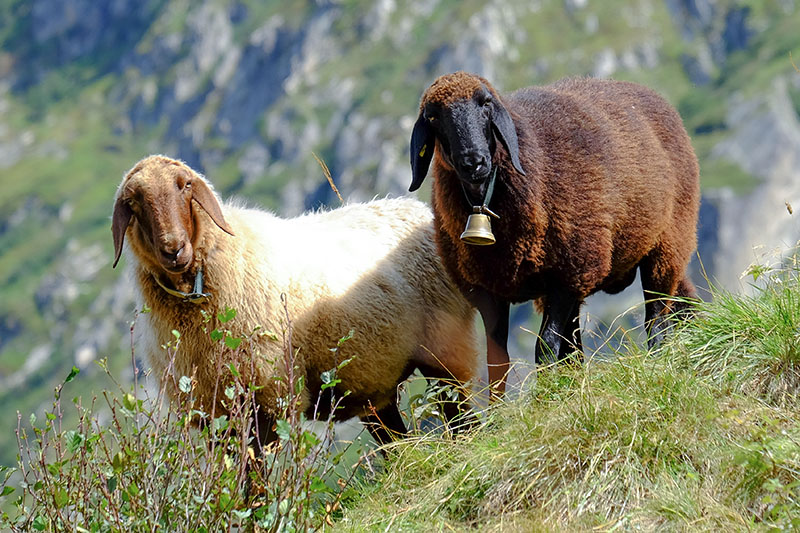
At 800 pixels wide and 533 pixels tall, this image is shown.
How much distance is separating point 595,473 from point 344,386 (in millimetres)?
3200

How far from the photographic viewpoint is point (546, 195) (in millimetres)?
7504

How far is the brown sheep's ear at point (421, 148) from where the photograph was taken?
7.45m

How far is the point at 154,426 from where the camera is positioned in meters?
5.56

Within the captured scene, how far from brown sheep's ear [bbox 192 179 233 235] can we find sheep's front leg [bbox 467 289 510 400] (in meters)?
2.15

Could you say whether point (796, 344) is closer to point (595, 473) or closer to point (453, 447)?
point (595, 473)

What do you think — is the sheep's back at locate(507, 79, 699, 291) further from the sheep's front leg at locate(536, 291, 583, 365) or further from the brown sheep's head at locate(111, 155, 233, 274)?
the brown sheep's head at locate(111, 155, 233, 274)

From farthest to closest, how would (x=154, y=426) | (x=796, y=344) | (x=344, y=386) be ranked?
(x=344, y=386) → (x=796, y=344) → (x=154, y=426)

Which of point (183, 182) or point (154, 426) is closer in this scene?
point (154, 426)

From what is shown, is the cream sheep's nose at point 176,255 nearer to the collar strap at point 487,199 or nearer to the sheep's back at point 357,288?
the sheep's back at point 357,288

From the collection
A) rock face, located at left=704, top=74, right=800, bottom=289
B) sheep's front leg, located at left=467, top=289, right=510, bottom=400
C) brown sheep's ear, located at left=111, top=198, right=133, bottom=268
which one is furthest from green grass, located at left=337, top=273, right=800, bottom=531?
rock face, located at left=704, top=74, right=800, bottom=289

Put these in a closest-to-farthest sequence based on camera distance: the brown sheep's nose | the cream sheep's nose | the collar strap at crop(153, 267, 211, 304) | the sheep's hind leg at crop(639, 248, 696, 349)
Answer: the brown sheep's nose < the cream sheep's nose < the collar strap at crop(153, 267, 211, 304) < the sheep's hind leg at crop(639, 248, 696, 349)

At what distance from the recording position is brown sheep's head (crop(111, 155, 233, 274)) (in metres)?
7.77

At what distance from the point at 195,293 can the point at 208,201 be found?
77 centimetres

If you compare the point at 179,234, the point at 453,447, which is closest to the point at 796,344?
the point at 453,447
